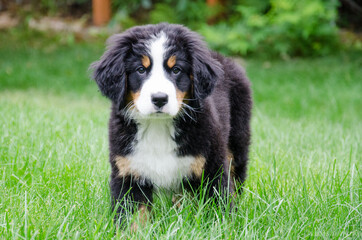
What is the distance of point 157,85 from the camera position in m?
2.79

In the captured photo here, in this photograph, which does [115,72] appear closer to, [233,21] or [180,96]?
[180,96]

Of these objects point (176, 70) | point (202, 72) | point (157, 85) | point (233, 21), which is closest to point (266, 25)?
point (233, 21)

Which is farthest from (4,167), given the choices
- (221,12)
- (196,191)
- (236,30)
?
(221,12)

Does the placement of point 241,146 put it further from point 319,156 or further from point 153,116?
point 153,116

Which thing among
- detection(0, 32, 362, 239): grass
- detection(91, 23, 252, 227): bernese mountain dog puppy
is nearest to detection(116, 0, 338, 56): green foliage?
detection(0, 32, 362, 239): grass

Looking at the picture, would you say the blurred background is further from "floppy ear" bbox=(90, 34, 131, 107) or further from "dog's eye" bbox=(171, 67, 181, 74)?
"dog's eye" bbox=(171, 67, 181, 74)

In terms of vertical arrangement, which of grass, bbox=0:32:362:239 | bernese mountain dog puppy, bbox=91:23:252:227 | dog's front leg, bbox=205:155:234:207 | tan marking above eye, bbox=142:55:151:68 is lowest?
grass, bbox=0:32:362:239

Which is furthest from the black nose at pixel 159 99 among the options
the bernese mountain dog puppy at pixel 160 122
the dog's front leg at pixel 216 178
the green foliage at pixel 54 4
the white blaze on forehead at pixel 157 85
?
the green foliage at pixel 54 4

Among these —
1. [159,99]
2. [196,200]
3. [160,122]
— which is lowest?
[196,200]

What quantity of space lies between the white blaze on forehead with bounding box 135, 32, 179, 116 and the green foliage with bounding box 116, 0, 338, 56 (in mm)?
7819

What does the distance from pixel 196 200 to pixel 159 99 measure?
0.75 m

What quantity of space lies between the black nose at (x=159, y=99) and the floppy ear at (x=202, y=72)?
1.21 ft

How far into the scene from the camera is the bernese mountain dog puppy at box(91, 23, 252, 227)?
2998 millimetres

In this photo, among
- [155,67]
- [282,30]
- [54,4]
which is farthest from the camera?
[54,4]
